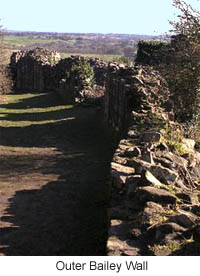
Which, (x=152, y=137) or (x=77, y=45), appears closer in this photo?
(x=152, y=137)

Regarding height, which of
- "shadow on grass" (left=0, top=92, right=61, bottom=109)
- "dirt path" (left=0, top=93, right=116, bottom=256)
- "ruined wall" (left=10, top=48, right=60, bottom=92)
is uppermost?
"ruined wall" (left=10, top=48, right=60, bottom=92)

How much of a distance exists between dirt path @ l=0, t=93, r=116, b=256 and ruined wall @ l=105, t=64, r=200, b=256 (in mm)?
1139

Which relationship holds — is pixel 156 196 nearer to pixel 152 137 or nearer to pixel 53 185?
pixel 152 137

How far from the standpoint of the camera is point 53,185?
11727 mm

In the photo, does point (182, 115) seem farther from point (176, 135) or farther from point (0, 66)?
point (0, 66)

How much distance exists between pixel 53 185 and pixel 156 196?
5.29m

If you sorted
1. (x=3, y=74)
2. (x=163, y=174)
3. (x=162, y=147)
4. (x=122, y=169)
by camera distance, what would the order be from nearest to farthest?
1. (x=163, y=174)
2. (x=122, y=169)
3. (x=162, y=147)
4. (x=3, y=74)

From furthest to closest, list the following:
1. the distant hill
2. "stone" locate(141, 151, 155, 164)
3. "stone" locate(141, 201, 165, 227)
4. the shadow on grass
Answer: the distant hill, the shadow on grass, "stone" locate(141, 151, 155, 164), "stone" locate(141, 201, 165, 227)

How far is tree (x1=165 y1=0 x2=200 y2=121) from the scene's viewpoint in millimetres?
14172

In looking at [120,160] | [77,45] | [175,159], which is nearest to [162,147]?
[175,159]

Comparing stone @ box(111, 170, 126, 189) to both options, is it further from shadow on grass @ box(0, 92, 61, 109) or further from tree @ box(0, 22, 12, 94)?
tree @ box(0, 22, 12, 94)

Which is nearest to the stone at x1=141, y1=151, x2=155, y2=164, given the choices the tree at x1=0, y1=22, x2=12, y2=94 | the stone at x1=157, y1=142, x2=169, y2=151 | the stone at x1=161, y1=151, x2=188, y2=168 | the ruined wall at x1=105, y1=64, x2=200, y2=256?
the ruined wall at x1=105, y1=64, x2=200, y2=256

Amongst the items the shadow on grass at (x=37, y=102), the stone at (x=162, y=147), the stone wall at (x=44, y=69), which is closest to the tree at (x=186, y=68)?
the stone at (x=162, y=147)
